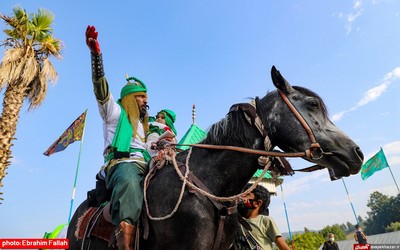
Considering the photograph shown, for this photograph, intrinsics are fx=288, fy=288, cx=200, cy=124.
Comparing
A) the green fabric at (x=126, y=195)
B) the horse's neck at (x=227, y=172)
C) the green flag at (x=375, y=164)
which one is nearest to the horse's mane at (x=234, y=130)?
the horse's neck at (x=227, y=172)

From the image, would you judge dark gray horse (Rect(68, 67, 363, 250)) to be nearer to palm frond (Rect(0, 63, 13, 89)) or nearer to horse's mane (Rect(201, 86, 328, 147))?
horse's mane (Rect(201, 86, 328, 147))

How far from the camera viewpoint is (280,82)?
3.58m

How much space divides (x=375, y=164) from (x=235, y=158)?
2660cm

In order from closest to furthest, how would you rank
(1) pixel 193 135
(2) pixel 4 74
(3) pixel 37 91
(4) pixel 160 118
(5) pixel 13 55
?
1. (4) pixel 160 118
2. (2) pixel 4 74
3. (5) pixel 13 55
4. (3) pixel 37 91
5. (1) pixel 193 135

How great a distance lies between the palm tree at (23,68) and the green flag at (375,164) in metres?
25.1

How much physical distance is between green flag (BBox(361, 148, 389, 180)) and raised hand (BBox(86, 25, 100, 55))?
86.8 ft

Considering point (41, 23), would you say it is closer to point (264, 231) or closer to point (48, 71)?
point (48, 71)

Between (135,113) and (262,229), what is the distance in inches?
120

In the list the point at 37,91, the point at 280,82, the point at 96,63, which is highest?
the point at 37,91

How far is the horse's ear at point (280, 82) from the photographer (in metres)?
3.56

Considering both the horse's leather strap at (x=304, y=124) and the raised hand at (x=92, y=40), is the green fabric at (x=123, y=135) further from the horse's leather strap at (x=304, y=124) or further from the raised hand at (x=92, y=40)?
the horse's leather strap at (x=304, y=124)

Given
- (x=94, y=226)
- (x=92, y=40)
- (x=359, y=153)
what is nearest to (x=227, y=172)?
(x=359, y=153)

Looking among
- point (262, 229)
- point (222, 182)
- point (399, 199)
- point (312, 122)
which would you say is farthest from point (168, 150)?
point (399, 199)

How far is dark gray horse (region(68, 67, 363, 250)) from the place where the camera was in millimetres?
3000
